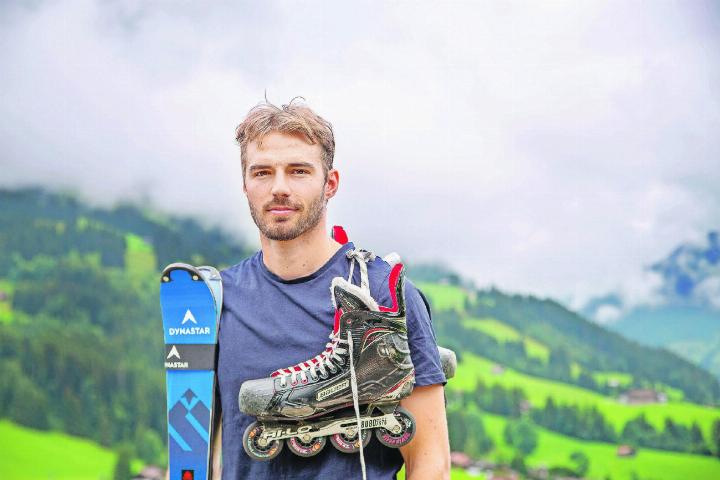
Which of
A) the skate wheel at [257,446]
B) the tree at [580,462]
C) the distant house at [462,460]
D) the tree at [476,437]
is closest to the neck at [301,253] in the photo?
the skate wheel at [257,446]

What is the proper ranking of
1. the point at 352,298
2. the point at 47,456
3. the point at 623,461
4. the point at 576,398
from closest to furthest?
the point at 352,298, the point at 47,456, the point at 623,461, the point at 576,398

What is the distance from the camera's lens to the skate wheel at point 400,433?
1741 mm

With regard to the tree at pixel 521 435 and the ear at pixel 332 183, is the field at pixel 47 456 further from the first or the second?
the ear at pixel 332 183

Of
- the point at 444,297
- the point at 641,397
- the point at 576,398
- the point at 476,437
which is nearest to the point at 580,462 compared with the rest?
the point at 576,398

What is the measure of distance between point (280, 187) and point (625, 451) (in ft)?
90.3

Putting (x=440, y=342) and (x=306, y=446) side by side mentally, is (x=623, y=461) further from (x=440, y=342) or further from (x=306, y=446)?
(x=306, y=446)

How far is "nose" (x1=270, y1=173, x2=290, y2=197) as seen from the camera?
5.80ft

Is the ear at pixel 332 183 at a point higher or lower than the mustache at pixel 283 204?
higher

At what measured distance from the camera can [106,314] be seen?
107 feet

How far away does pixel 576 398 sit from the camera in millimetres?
29234

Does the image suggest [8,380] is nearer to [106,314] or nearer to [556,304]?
[106,314]

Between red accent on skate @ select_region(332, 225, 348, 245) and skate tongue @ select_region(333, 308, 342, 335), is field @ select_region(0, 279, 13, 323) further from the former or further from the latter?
skate tongue @ select_region(333, 308, 342, 335)

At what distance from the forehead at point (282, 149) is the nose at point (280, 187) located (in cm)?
4

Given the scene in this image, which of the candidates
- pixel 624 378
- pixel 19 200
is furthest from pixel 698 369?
pixel 19 200
